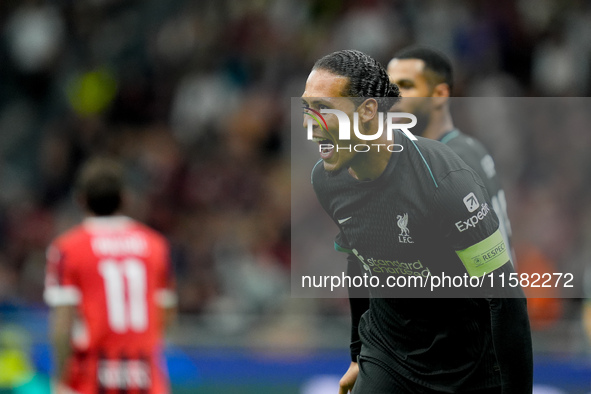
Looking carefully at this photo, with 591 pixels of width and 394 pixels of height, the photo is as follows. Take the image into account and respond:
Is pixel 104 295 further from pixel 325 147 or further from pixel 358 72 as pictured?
pixel 358 72

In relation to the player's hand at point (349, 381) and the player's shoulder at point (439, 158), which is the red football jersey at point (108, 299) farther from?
the player's shoulder at point (439, 158)

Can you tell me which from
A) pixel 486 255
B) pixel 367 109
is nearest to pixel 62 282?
pixel 367 109

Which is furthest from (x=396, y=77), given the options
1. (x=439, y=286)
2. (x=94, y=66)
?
(x=94, y=66)

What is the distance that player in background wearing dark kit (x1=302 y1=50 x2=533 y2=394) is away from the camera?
230 centimetres

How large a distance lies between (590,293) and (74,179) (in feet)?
18.3

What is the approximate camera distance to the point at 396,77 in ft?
12.3

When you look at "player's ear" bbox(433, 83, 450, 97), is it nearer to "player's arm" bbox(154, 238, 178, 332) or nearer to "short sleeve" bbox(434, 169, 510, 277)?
"short sleeve" bbox(434, 169, 510, 277)

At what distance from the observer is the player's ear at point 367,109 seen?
7.59 feet

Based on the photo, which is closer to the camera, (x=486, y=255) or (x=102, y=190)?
(x=486, y=255)

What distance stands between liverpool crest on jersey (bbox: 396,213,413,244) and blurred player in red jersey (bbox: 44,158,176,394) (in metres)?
2.29

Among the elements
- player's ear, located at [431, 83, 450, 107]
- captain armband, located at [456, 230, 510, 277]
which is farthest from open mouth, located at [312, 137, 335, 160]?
player's ear, located at [431, 83, 450, 107]

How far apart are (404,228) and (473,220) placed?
0.20m

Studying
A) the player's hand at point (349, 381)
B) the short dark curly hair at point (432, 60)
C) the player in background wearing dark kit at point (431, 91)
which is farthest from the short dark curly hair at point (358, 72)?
the short dark curly hair at point (432, 60)

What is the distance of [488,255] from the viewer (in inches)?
90.9
